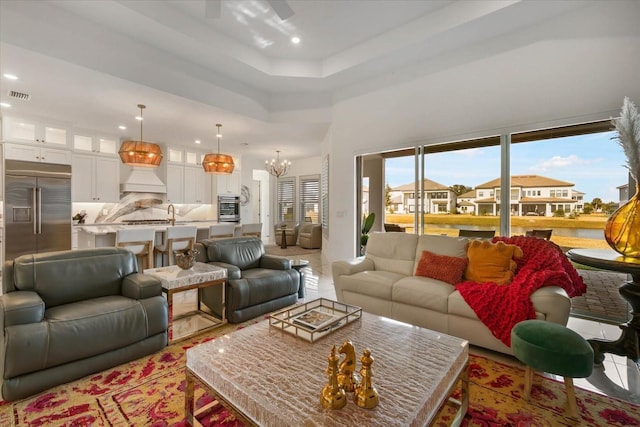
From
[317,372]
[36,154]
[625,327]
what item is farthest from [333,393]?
[36,154]

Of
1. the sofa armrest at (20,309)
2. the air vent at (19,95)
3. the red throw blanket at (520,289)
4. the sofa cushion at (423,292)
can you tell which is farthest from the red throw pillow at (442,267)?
the air vent at (19,95)

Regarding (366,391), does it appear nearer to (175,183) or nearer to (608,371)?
(608,371)

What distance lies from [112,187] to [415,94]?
20.8ft

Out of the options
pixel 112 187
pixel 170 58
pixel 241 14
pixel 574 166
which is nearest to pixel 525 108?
pixel 574 166

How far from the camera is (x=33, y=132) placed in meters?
5.12

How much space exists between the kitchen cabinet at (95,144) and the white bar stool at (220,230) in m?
3.10

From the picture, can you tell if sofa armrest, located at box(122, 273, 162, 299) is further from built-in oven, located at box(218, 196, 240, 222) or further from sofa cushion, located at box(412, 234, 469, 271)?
built-in oven, located at box(218, 196, 240, 222)

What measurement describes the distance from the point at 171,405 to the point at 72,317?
94 cm

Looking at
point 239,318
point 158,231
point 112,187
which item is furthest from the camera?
point 112,187

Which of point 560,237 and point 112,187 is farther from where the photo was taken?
point 112,187

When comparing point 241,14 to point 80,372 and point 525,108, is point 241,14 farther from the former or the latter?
point 80,372

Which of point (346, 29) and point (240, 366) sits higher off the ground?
point (346, 29)

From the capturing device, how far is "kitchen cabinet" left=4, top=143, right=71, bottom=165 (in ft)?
15.9

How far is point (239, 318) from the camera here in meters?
3.03
